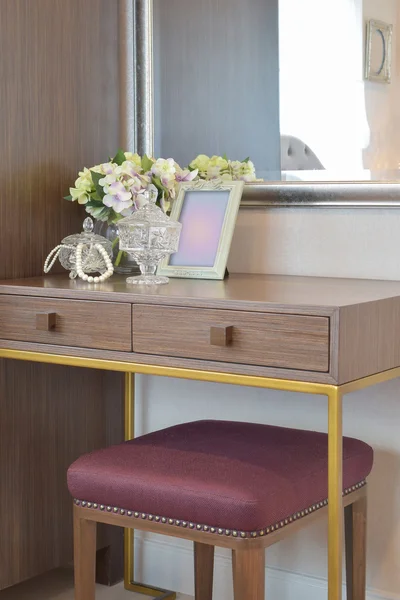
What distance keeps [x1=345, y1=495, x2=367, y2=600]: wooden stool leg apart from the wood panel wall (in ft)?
2.28

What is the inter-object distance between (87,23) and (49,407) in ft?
2.97

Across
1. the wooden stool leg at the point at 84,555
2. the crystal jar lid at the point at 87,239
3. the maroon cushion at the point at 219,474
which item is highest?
the crystal jar lid at the point at 87,239

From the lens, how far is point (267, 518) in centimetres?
153

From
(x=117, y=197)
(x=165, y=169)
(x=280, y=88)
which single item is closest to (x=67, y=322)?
(x=117, y=197)

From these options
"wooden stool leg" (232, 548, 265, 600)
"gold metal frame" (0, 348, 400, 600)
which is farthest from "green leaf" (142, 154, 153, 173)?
"wooden stool leg" (232, 548, 265, 600)

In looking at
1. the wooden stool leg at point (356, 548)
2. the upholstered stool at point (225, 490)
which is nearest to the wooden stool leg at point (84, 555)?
the upholstered stool at point (225, 490)

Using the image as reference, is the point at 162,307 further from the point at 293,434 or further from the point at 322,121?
the point at 322,121

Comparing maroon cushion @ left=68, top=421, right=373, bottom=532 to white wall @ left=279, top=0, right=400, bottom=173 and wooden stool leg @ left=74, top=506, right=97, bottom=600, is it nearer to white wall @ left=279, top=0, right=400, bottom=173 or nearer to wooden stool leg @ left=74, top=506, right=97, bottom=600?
wooden stool leg @ left=74, top=506, right=97, bottom=600

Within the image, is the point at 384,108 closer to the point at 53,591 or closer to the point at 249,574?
the point at 249,574

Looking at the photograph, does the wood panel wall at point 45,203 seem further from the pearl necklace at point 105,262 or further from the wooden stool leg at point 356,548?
the wooden stool leg at point 356,548

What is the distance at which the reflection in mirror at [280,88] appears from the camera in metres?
1.96

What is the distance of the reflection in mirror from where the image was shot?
1955 mm

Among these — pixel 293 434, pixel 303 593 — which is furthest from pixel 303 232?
pixel 303 593

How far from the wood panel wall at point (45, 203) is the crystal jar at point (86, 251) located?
115 millimetres
